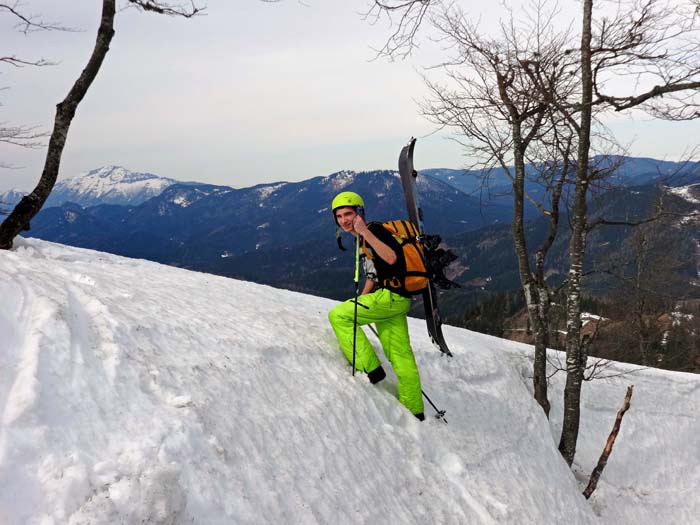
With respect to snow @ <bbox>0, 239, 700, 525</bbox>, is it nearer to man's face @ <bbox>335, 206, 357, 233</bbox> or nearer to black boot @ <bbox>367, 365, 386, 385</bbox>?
black boot @ <bbox>367, 365, 386, 385</bbox>

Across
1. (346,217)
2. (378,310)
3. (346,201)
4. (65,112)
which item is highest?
(65,112)

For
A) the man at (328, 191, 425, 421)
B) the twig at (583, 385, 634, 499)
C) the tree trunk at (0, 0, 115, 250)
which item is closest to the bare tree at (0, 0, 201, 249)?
the tree trunk at (0, 0, 115, 250)

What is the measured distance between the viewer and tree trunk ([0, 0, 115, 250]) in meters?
9.01

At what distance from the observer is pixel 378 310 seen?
644 cm

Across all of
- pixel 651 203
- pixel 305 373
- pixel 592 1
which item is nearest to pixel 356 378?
pixel 305 373

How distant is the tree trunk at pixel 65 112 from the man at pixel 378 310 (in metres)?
6.55

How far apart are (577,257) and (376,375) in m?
5.07

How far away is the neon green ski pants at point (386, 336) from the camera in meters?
6.43

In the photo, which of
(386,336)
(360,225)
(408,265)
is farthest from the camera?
(386,336)

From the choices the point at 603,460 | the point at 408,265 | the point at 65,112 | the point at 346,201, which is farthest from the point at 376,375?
the point at 65,112

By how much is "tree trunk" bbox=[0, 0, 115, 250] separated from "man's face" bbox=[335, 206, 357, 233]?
671cm

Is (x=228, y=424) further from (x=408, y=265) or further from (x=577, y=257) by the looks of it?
(x=577, y=257)

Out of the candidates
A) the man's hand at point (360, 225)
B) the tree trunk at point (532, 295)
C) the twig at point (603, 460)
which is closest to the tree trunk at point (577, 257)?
the twig at point (603, 460)

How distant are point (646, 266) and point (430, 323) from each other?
24989 millimetres
